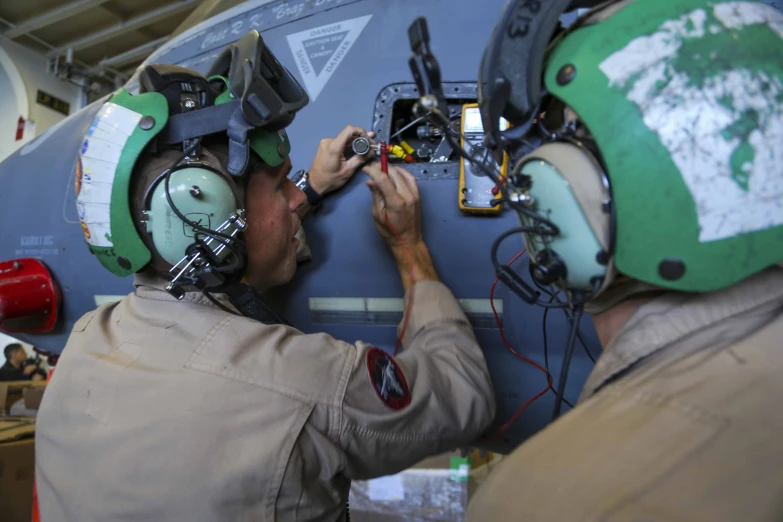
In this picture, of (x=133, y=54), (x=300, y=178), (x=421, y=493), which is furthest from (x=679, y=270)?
(x=133, y=54)

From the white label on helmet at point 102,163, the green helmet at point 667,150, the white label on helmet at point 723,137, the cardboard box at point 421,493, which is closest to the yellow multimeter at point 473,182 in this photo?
the green helmet at point 667,150

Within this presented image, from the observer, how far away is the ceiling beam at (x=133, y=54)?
570cm

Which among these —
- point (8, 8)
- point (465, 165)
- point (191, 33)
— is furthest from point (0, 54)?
point (465, 165)

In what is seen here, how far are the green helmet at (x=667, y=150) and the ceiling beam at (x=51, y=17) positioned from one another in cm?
549

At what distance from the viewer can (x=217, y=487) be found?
0.88 metres

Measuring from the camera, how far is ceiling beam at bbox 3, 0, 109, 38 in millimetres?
4832

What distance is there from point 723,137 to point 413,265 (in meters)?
0.75

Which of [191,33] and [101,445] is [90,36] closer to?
[191,33]

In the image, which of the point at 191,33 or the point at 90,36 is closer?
the point at 191,33

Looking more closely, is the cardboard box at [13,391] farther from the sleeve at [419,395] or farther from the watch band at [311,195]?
the sleeve at [419,395]

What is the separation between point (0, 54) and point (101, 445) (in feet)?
20.0

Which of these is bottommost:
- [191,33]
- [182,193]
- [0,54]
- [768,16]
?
[182,193]

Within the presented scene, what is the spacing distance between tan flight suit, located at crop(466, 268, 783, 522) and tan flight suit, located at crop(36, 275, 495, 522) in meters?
0.39

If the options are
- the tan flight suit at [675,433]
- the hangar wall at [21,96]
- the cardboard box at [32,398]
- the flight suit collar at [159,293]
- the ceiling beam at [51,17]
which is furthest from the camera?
the hangar wall at [21,96]
